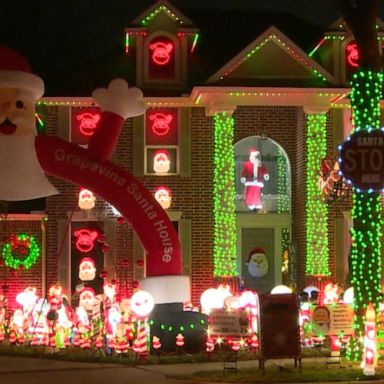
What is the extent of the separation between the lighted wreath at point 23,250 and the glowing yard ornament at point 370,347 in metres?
9.28

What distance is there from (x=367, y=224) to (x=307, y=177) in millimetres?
5692

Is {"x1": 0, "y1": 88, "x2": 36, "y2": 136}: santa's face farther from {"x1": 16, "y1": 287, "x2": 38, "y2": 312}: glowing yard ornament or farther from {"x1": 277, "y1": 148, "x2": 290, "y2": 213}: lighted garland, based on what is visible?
{"x1": 277, "y1": 148, "x2": 290, "y2": 213}: lighted garland

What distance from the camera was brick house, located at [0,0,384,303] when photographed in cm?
1950

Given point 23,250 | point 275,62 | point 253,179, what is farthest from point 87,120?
point 275,62

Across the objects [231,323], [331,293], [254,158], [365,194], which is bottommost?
[231,323]

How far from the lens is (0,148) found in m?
13.7

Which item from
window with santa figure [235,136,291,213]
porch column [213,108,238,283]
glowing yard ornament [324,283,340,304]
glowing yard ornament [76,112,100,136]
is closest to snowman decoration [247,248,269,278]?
window with santa figure [235,136,291,213]

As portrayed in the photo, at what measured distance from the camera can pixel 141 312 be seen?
14.7 metres

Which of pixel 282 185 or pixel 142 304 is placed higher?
pixel 282 185

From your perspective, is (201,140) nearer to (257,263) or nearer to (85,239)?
(257,263)

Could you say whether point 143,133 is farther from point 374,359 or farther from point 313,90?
point 374,359

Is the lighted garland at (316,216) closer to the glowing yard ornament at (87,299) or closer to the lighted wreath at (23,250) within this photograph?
the glowing yard ornament at (87,299)

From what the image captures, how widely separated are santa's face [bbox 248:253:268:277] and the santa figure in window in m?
1.41

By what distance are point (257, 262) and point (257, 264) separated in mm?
50
